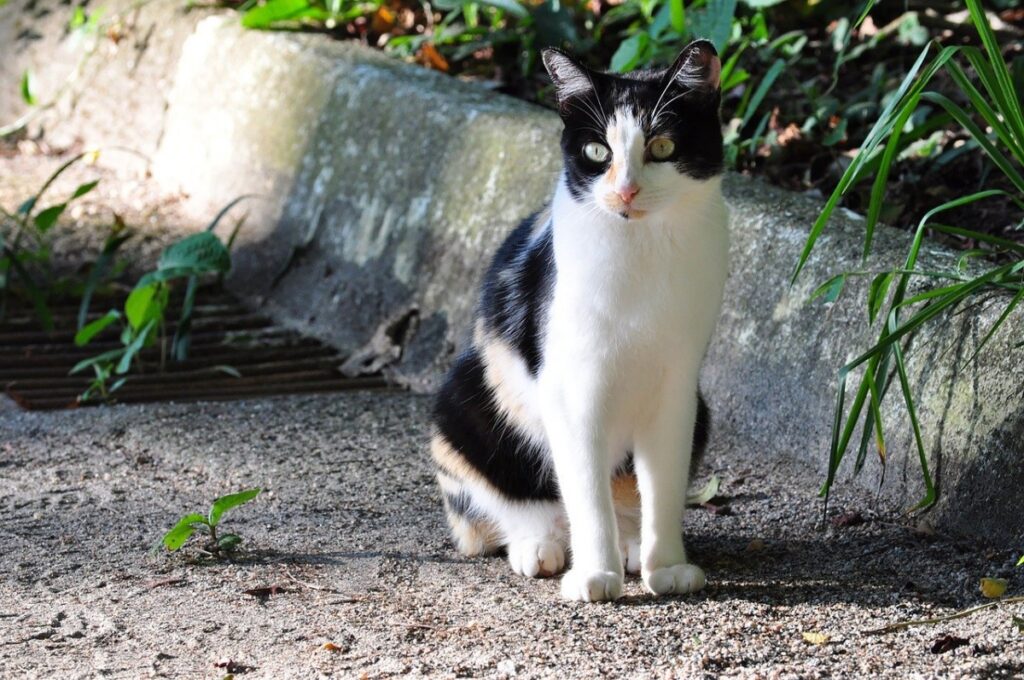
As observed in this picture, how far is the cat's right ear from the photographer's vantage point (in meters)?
2.24

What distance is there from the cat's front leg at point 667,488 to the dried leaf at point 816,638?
0.26 m

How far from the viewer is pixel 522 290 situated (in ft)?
8.16

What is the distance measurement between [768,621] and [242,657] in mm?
844

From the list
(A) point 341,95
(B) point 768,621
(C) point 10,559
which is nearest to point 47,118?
(A) point 341,95

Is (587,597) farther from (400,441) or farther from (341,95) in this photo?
(341,95)

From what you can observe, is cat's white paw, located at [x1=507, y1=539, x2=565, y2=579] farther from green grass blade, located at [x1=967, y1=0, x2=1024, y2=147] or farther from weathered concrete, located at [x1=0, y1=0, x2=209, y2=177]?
weathered concrete, located at [x1=0, y1=0, x2=209, y2=177]

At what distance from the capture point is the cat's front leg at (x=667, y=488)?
2.31 meters

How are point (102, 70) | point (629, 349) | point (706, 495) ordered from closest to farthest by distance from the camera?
point (629, 349)
point (706, 495)
point (102, 70)

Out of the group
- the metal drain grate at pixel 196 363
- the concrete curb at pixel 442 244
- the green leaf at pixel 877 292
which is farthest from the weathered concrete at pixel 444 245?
the green leaf at pixel 877 292

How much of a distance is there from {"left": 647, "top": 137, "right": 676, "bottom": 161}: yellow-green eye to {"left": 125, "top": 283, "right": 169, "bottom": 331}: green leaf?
6.69 feet

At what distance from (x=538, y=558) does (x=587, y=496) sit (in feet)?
0.79

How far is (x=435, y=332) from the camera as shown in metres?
3.95

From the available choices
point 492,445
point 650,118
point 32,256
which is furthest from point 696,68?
point 32,256

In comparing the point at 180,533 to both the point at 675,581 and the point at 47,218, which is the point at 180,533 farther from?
the point at 47,218
